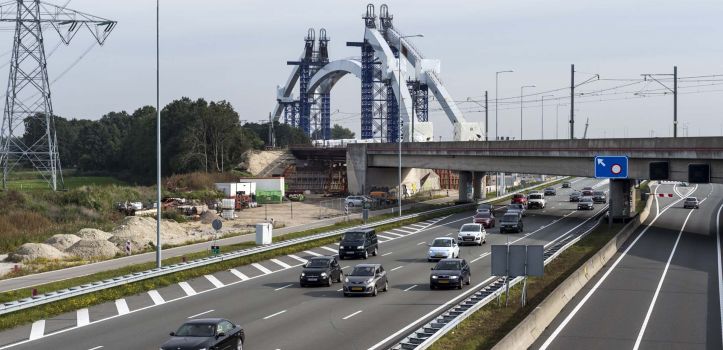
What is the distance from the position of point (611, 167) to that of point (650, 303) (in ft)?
Result: 92.5

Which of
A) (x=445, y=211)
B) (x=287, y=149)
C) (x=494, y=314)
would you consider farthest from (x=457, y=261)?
(x=287, y=149)

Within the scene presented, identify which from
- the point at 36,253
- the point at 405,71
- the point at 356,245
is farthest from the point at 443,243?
the point at 405,71

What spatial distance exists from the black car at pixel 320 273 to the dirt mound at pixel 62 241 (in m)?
23.9

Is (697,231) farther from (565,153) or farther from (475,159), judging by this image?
(475,159)

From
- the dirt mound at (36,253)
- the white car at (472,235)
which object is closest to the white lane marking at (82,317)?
the dirt mound at (36,253)

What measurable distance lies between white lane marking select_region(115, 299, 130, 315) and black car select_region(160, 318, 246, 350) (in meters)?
8.90

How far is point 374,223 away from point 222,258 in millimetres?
24949

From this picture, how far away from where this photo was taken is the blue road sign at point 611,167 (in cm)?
5566

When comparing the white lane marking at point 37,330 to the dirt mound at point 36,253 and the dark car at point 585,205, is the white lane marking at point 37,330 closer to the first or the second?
the dirt mound at point 36,253

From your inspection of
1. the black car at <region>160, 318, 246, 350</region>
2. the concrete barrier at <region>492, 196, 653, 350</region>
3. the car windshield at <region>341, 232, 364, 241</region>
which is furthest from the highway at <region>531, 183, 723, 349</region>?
the car windshield at <region>341, 232, 364, 241</region>

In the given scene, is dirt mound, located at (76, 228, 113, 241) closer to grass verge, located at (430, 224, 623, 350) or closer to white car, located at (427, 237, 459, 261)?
white car, located at (427, 237, 459, 261)

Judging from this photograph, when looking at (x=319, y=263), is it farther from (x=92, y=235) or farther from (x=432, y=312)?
(x=92, y=235)

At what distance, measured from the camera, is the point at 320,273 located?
116 ft

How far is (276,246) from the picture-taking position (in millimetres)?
47969
